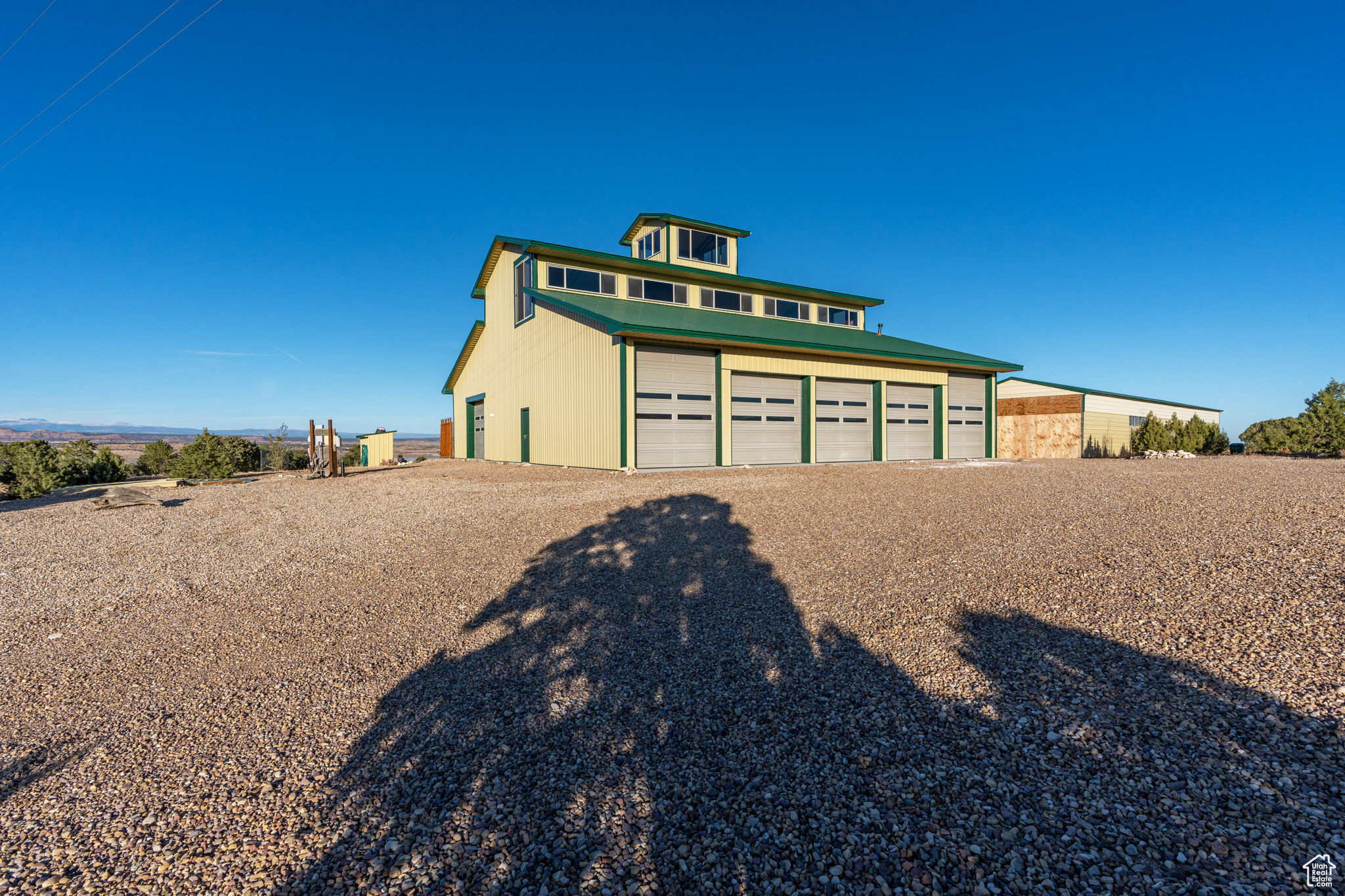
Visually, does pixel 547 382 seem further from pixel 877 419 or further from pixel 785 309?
pixel 877 419

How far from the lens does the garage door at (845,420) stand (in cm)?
1978

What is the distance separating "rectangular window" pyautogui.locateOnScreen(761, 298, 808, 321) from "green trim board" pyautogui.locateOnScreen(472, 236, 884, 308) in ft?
1.14

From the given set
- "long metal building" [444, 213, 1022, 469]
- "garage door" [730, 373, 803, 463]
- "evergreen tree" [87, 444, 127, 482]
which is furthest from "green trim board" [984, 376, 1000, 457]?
"evergreen tree" [87, 444, 127, 482]

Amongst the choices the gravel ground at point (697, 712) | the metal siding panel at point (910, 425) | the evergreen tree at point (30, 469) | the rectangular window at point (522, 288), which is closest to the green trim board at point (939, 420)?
the metal siding panel at point (910, 425)

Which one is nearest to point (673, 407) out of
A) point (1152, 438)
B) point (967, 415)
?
point (967, 415)

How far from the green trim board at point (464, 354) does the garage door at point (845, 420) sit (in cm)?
1536

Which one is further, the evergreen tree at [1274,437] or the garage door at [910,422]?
the evergreen tree at [1274,437]

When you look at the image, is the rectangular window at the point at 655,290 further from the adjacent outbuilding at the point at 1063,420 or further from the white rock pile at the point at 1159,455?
the white rock pile at the point at 1159,455

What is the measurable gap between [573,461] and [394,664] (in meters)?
13.8

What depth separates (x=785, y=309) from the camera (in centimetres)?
2481

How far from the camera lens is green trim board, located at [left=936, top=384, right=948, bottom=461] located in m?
22.4

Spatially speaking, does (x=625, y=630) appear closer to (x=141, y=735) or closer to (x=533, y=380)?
(x=141, y=735)

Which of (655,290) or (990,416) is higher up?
(655,290)

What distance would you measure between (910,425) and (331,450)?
784 inches
